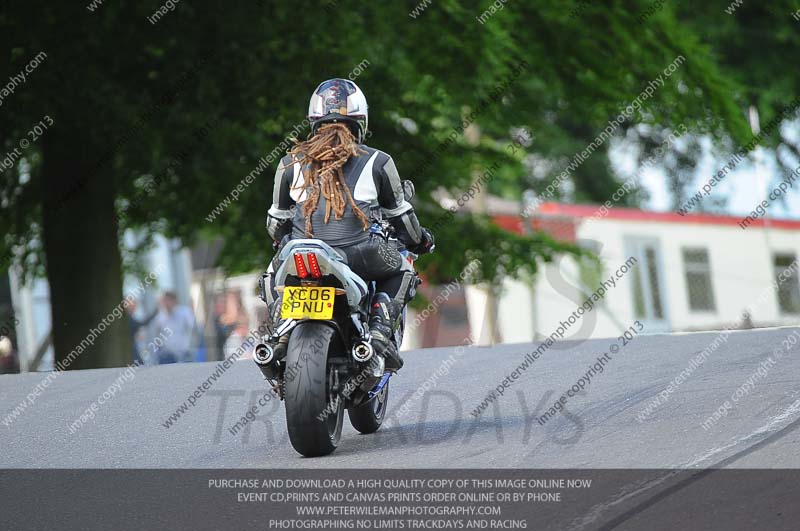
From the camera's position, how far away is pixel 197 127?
15.9 meters

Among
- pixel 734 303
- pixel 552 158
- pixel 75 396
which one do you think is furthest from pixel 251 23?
pixel 552 158

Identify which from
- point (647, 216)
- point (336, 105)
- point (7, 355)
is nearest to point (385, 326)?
point (336, 105)

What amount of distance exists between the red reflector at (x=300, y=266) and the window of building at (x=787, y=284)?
18.1m

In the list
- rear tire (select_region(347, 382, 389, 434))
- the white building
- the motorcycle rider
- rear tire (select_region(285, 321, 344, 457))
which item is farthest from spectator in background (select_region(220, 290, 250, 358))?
rear tire (select_region(285, 321, 344, 457))

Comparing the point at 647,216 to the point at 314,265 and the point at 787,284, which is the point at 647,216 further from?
the point at 314,265

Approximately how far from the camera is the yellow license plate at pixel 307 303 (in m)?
6.93

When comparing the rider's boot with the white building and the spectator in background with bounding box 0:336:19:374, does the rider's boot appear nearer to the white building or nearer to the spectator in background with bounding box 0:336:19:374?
the white building

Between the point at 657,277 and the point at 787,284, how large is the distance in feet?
8.25

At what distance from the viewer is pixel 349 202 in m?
7.46

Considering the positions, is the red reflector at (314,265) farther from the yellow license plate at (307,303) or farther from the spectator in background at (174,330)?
the spectator in background at (174,330)

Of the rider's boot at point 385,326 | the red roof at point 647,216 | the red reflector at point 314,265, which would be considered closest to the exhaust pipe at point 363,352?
the rider's boot at point 385,326

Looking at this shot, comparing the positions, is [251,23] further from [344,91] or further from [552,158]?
[552,158]

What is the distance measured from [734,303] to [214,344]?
10623mm

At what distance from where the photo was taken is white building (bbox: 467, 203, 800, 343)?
23.9 m
